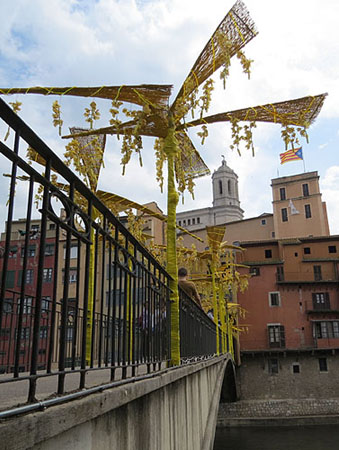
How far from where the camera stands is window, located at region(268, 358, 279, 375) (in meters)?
34.8

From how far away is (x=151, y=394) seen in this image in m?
3.30

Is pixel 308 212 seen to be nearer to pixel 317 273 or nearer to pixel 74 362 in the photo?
pixel 317 273

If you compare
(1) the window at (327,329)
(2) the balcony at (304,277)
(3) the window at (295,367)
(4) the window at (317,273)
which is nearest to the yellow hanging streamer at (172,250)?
(3) the window at (295,367)

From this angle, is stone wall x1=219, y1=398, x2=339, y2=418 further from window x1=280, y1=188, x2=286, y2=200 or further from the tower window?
window x1=280, y1=188, x2=286, y2=200

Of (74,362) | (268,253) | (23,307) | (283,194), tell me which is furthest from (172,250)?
(283,194)

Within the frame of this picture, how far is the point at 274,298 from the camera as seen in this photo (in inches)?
1485

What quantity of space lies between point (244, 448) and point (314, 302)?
16.1m

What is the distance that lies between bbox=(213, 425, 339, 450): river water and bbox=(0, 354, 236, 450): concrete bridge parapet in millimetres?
22656

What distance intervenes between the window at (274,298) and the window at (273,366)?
15.8 feet

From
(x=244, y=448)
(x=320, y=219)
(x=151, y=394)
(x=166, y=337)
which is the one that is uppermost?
(x=320, y=219)

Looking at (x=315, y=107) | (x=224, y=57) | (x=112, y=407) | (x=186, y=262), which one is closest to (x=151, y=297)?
(x=112, y=407)

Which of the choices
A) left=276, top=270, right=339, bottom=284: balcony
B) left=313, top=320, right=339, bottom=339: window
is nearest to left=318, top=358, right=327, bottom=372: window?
left=313, top=320, right=339, bottom=339: window

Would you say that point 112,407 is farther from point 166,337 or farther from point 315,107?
point 315,107

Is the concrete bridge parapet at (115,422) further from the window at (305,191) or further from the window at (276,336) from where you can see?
the window at (305,191)
